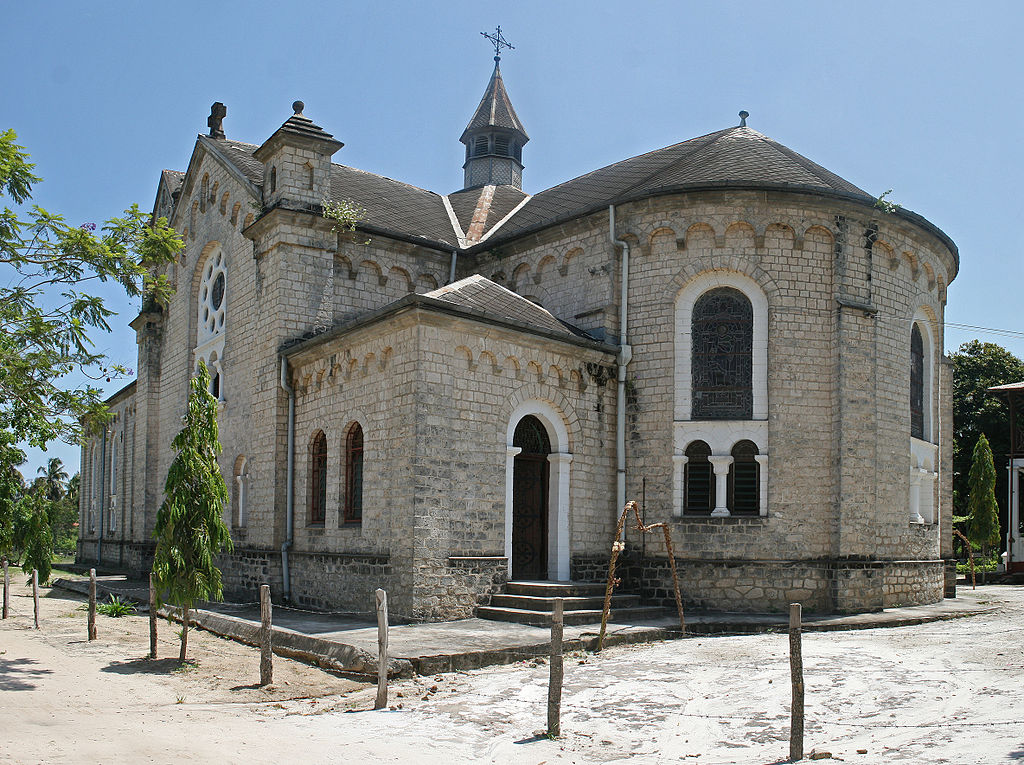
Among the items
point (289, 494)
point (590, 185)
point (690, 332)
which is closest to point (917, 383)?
point (690, 332)

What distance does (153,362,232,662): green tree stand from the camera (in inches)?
482

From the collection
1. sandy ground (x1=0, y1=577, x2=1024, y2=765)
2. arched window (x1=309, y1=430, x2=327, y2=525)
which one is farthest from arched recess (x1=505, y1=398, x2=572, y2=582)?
arched window (x1=309, y1=430, x2=327, y2=525)

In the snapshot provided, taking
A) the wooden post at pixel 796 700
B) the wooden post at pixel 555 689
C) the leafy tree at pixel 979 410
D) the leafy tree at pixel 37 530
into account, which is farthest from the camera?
the leafy tree at pixel 979 410

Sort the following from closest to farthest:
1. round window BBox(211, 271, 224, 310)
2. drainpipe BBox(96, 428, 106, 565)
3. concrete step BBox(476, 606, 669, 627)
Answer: concrete step BBox(476, 606, 669, 627) < round window BBox(211, 271, 224, 310) < drainpipe BBox(96, 428, 106, 565)

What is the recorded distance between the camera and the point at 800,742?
7.59m

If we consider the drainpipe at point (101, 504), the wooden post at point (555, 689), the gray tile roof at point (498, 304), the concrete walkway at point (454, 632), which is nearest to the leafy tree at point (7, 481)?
the concrete walkway at point (454, 632)

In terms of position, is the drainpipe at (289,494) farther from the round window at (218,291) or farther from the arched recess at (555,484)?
the round window at (218,291)

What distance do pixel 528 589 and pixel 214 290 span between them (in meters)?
12.6

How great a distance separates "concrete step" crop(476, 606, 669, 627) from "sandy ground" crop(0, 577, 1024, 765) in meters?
1.40

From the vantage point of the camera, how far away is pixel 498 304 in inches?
671

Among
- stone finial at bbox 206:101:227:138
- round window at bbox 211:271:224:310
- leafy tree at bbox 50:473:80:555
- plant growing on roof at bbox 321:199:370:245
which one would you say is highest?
stone finial at bbox 206:101:227:138

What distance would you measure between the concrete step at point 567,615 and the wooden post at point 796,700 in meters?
6.54

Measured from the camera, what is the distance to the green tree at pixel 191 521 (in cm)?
1223

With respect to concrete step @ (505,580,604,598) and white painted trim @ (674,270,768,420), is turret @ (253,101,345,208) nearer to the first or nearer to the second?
white painted trim @ (674,270,768,420)
